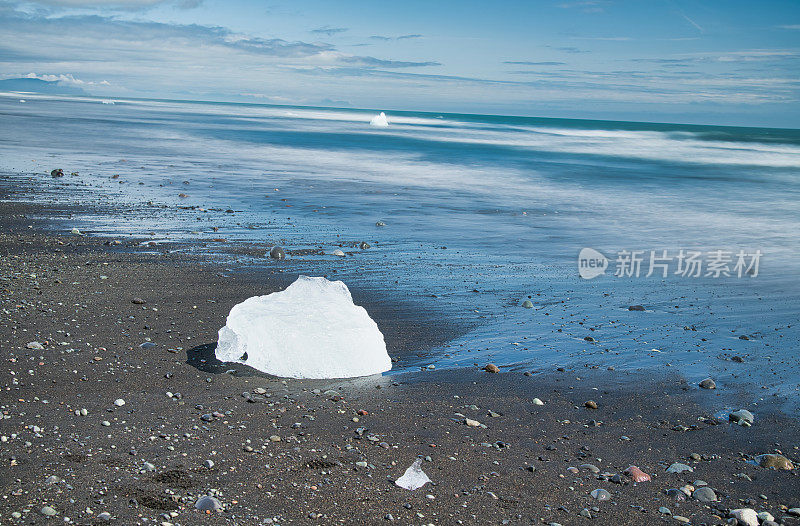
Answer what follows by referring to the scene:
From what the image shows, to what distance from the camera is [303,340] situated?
18.8 ft

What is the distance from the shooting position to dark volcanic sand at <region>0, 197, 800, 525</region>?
3.76 meters

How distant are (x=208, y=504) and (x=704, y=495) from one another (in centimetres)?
292

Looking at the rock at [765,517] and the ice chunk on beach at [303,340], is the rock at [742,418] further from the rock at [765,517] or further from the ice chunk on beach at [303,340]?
the ice chunk on beach at [303,340]

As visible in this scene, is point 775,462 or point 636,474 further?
point 775,462

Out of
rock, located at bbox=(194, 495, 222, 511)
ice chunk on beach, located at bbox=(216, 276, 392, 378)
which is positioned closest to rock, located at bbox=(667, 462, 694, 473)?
ice chunk on beach, located at bbox=(216, 276, 392, 378)

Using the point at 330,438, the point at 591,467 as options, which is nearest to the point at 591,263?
the point at 591,467

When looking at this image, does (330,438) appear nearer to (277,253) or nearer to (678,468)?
(678,468)

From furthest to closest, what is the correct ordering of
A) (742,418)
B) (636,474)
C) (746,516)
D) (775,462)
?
(742,418) → (775,462) → (636,474) → (746,516)

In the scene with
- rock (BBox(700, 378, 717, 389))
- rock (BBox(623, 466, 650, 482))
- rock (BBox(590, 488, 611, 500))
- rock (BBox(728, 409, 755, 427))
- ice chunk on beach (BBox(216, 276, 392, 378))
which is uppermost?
ice chunk on beach (BBox(216, 276, 392, 378))

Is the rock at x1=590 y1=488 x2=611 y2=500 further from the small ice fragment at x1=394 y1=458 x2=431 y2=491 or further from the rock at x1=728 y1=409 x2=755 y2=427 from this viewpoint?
the rock at x1=728 y1=409 x2=755 y2=427

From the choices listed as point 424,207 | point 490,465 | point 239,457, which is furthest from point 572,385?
point 424,207

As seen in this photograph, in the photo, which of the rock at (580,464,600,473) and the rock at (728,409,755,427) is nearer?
the rock at (580,464,600,473)

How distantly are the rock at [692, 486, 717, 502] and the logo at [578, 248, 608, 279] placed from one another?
18.8ft

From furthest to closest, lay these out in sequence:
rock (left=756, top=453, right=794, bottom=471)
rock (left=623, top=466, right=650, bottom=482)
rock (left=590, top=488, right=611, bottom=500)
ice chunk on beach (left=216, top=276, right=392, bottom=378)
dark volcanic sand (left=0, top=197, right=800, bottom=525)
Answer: ice chunk on beach (left=216, top=276, right=392, bottom=378) < rock (left=756, top=453, right=794, bottom=471) < rock (left=623, top=466, right=650, bottom=482) < rock (left=590, top=488, right=611, bottom=500) < dark volcanic sand (left=0, top=197, right=800, bottom=525)
